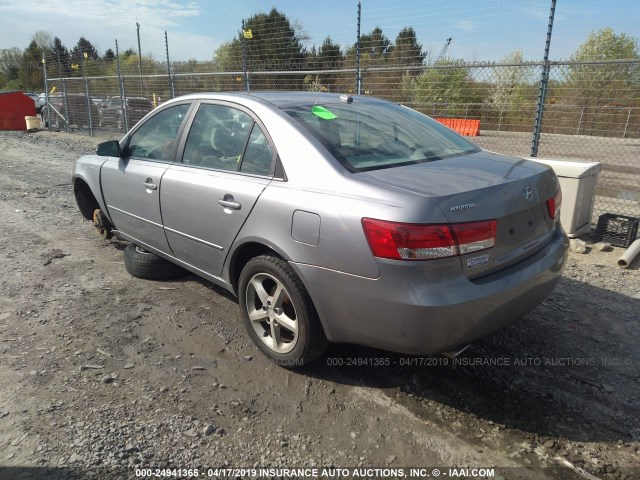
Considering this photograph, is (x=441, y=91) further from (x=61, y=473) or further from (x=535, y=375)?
(x=61, y=473)

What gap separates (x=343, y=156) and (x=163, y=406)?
1769mm

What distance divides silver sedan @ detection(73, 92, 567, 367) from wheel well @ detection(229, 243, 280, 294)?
0.4 inches

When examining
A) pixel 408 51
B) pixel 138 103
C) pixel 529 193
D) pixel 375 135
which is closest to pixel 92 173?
pixel 375 135

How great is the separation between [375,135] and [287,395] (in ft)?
5.67

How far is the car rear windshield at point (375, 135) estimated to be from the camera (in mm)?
2781

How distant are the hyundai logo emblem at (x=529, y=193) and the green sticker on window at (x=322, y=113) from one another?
4.24ft

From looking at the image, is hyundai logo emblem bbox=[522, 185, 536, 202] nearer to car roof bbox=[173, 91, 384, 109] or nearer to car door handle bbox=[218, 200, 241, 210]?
car roof bbox=[173, 91, 384, 109]

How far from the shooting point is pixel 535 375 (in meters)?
2.94

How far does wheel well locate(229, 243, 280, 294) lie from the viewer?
117 inches

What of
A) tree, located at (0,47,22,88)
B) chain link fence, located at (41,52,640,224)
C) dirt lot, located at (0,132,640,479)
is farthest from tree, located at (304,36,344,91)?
tree, located at (0,47,22,88)

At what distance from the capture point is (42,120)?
23.5 meters

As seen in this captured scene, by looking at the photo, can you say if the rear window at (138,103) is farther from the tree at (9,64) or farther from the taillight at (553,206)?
the tree at (9,64)

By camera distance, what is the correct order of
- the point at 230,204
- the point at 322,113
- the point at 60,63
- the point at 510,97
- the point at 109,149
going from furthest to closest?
1. the point at 60,63
2. the point at 510,97
3. the point at 109,149
4. the point at 322,113
5. the point at 230,204

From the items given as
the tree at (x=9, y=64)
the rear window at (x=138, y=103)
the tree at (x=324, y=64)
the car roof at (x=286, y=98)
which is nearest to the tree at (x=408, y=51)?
the tree at (x=324, y=64)
